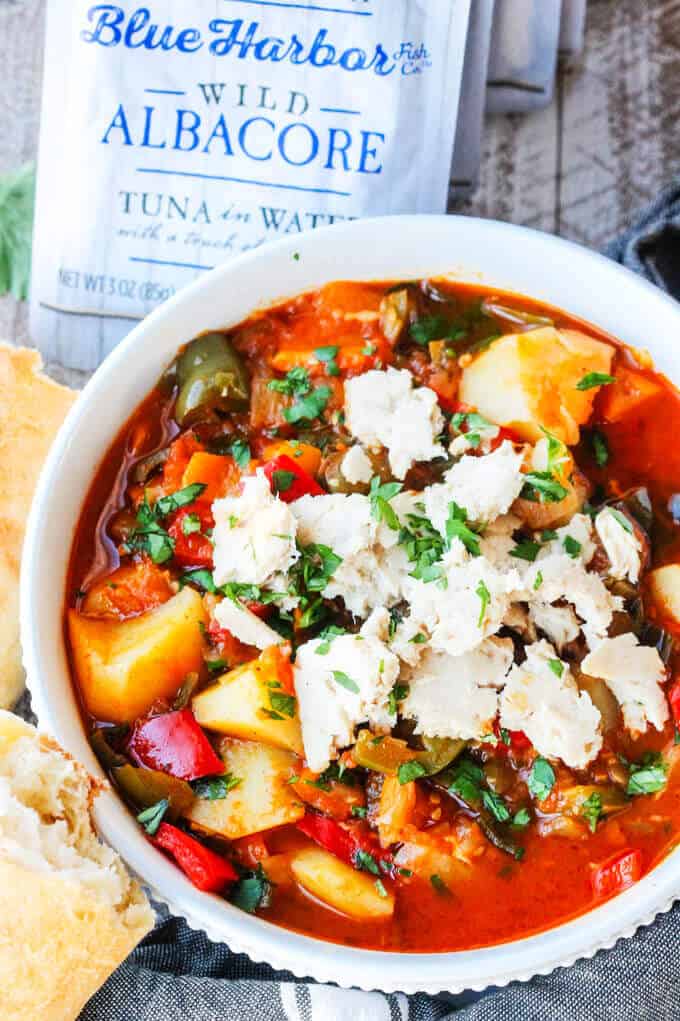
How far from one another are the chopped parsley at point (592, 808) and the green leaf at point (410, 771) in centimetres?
45

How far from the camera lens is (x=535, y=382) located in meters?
3.58

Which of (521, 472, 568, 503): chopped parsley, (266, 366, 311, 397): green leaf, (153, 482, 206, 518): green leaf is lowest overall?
(153, 482, 206, 518): green leaf

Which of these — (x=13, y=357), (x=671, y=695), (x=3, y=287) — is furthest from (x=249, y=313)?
(x=671, y=695)

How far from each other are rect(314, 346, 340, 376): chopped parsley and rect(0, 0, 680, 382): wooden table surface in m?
1.15

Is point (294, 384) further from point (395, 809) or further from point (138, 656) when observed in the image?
point (395, 809)

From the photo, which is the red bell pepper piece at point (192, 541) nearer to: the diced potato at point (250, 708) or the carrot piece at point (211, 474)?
the carrot piece at point (211, 474)

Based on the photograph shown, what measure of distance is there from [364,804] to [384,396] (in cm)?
114

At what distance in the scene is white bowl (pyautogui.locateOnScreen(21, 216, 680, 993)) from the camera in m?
3.34

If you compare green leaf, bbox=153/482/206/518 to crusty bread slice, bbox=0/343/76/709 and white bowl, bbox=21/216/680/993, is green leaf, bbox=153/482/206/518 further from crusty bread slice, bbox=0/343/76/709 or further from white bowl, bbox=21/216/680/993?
crusty bread slice, bbox=0/343/76/709

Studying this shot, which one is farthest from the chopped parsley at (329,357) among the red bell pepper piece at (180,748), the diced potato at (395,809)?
the diced potato at (395,809)

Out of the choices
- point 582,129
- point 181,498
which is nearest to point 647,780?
point 181,498

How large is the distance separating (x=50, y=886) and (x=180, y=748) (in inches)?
19.0

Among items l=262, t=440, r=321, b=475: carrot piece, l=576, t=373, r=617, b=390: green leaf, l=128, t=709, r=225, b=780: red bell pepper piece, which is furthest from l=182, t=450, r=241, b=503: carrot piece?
l=576, t=373, r=617, b=390: green leaf

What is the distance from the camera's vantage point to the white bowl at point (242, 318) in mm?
3336
